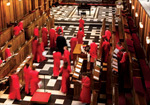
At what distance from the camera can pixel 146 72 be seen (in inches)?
413

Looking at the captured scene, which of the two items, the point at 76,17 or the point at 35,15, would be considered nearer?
the point at 35,15

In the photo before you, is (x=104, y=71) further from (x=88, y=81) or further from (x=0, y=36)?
(x=0, y=36)

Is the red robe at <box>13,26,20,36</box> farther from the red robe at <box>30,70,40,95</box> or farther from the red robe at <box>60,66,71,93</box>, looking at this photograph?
the red robe at <box>60,66,71,93</box>

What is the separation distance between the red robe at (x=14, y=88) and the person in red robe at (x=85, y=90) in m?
2.49

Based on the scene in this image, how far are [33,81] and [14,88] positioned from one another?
0.79 m

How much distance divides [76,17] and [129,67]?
46.5 feet

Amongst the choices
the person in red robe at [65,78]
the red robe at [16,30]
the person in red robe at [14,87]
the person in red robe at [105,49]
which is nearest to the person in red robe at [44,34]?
the red robe at [16,30]

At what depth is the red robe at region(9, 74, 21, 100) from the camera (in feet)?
32.4

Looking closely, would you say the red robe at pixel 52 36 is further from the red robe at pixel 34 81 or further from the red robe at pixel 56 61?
the red robe at pixel 34 81

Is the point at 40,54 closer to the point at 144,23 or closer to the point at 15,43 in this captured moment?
the point at 15,43

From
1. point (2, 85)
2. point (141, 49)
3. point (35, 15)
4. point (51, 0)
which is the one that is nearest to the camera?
point (2, 85)

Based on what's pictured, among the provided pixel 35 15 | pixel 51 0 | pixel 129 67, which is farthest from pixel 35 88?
pixel 51 0

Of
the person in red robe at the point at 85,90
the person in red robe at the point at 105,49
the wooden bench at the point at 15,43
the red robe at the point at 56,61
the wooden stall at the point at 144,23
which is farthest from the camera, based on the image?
the person in red robe at the point at 105,49

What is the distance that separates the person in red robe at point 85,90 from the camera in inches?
373
